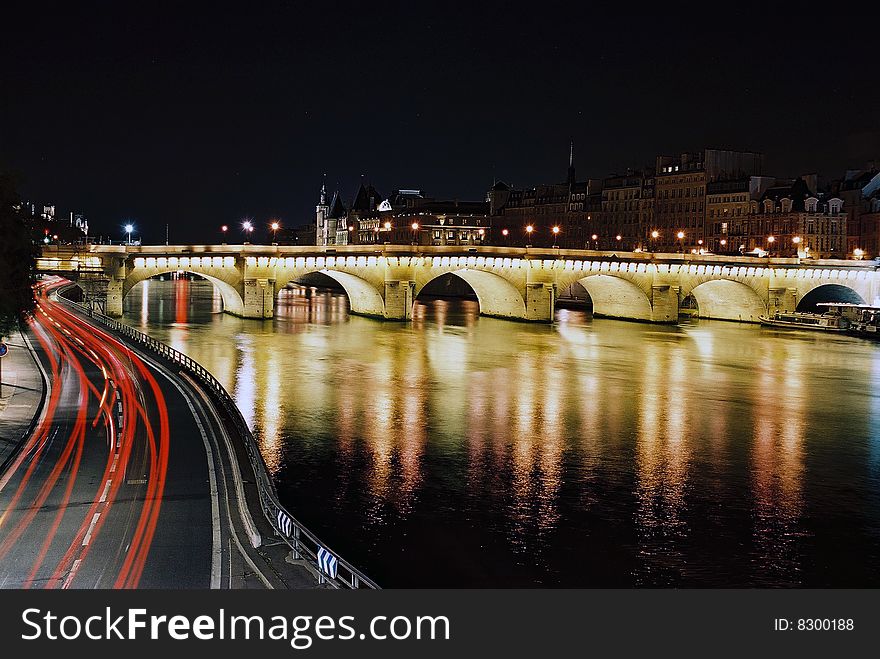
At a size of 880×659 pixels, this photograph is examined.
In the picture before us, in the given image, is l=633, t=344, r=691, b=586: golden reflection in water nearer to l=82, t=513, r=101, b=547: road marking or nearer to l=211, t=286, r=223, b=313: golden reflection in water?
l=82, t=513, r=101, b=547: road marking

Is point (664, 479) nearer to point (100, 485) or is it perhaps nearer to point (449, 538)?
point (449, 538)

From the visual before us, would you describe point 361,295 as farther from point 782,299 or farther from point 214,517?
point 214,517

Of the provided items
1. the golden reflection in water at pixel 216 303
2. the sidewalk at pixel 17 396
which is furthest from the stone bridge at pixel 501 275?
the sidewalk at pixel 17 396

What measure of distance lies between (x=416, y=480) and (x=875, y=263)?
87924mm

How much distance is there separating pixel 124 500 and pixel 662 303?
85462mm

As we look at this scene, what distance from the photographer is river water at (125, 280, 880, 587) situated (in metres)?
Result: 25.3

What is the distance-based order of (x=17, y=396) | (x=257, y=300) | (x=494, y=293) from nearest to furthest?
(x=17, y=396), (x=257, y=300), (x=494, y=293)

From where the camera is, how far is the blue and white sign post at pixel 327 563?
59.2 feet

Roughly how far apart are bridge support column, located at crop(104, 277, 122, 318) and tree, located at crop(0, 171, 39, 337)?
46.1 m

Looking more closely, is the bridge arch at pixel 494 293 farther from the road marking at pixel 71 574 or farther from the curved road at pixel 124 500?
the road marking at pixel 71 574

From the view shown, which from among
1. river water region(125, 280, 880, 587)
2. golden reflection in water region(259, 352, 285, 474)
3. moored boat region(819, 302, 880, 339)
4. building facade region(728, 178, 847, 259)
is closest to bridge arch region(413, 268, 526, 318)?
river water region(125, 280, 880, 587)

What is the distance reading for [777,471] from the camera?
35062mm

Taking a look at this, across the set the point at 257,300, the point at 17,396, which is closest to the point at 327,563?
the point at 17,396
